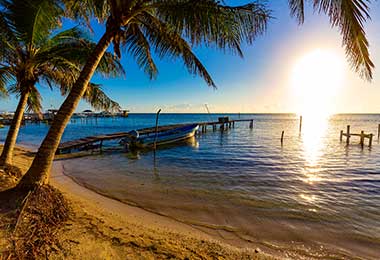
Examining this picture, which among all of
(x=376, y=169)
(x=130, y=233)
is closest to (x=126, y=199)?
(x=130, y=233)

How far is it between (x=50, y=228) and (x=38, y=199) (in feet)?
2.67

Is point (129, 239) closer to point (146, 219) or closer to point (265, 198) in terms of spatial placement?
point (146, 219)

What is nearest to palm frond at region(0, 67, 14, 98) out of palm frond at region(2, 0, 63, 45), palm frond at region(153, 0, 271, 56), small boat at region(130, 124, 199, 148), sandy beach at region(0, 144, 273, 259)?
palm frond at region(2, 0, 63, 45)

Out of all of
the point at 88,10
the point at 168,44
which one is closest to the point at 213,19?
the point at 168,44

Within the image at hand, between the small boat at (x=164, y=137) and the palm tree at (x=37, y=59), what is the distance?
37.0ft

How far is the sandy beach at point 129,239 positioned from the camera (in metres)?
3.18

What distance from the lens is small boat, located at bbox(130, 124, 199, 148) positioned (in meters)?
18.5

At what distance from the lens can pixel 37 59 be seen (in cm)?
575

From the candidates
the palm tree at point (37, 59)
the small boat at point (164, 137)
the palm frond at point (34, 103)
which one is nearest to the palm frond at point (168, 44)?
the palm tree at point (37, 59)

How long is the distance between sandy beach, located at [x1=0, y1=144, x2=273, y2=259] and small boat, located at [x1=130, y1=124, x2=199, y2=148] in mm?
13169

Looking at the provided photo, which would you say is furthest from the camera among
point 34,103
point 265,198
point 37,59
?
point 34,103

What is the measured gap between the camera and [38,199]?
3.88 m

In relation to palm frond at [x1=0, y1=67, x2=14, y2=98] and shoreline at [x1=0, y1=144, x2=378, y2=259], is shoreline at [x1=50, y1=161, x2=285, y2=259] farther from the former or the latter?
palm frond at [x1=0, y1=67, x2=14, y2=98]

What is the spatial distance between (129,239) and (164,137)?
17.3 m
